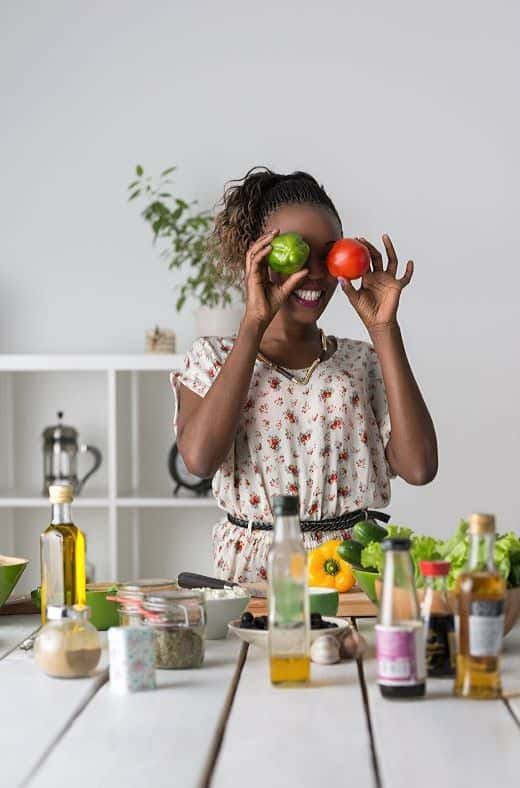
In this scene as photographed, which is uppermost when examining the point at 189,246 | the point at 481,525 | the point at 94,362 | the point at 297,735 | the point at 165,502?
the point at 189,246

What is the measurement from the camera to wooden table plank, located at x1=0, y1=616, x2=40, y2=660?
1.75m

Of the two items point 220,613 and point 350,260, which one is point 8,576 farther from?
point 350,260

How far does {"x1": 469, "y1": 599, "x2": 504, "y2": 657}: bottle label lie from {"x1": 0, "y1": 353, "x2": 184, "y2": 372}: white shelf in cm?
270

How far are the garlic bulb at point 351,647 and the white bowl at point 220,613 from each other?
237mm

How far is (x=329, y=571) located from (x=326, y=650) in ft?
1.69

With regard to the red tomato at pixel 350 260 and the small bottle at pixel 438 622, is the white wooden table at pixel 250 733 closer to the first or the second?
the small bottle at pixel 438 622

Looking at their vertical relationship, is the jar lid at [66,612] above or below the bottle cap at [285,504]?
below

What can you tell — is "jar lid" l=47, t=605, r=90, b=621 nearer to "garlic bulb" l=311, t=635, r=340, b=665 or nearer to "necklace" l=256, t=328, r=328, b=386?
"garlic bulb" l=311, t=635, r=340, b=665

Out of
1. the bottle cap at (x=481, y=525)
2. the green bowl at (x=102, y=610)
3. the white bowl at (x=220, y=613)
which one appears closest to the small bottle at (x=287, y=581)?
the bottle cap at (x=481, y=525)

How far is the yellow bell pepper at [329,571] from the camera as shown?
2.06 metres

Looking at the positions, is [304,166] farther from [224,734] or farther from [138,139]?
[224,734]

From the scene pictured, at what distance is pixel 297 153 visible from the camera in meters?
4.21

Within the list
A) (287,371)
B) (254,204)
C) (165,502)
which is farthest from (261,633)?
(165,502)

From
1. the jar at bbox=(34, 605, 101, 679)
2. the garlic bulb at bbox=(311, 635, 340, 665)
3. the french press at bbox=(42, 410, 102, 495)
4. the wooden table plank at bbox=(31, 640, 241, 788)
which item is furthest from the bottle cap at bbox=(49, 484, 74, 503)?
the french press at bbox=(42, 410, 102, 495)
